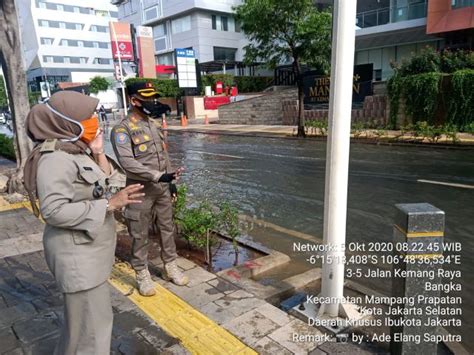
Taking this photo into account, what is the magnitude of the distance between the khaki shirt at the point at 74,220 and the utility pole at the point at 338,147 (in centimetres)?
162

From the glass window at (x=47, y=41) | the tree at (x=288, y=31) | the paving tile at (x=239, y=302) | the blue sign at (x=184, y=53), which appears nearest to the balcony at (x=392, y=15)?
the tree at (x=288, y=31)

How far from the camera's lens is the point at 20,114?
25.1 feet

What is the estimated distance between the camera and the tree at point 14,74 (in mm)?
7340

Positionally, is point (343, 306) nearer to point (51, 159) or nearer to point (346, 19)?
point (346, 19)

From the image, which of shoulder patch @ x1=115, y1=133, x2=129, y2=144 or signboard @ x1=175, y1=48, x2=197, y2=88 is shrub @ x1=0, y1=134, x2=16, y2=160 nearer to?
shoulder patch @ x1=115, y1=133, x2=129, y2=144

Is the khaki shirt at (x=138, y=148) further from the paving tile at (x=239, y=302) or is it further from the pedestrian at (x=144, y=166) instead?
the paving tile at (x=239, y=302)

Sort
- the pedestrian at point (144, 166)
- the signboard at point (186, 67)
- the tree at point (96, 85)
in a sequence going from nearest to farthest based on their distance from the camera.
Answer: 1. the pedestrian at point (144, 166)
2. the signboard at point (186, 67)
3. the tree at point (96, 85)

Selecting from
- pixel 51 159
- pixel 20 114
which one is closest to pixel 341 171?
pixel 51 159

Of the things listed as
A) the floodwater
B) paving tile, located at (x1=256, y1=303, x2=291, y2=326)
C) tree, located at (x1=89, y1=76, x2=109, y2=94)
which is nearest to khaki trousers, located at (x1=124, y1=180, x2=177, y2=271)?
paving tile, located at (x1=256, y1=303, x2=291, y2=326)

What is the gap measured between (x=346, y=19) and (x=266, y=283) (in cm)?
255

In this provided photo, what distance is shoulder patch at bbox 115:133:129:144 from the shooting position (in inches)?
133

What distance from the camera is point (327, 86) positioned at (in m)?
19.7

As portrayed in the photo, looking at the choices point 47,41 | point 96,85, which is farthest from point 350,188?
point 47,41

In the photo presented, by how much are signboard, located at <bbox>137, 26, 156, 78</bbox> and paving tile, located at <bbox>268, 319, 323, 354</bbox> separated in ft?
152
